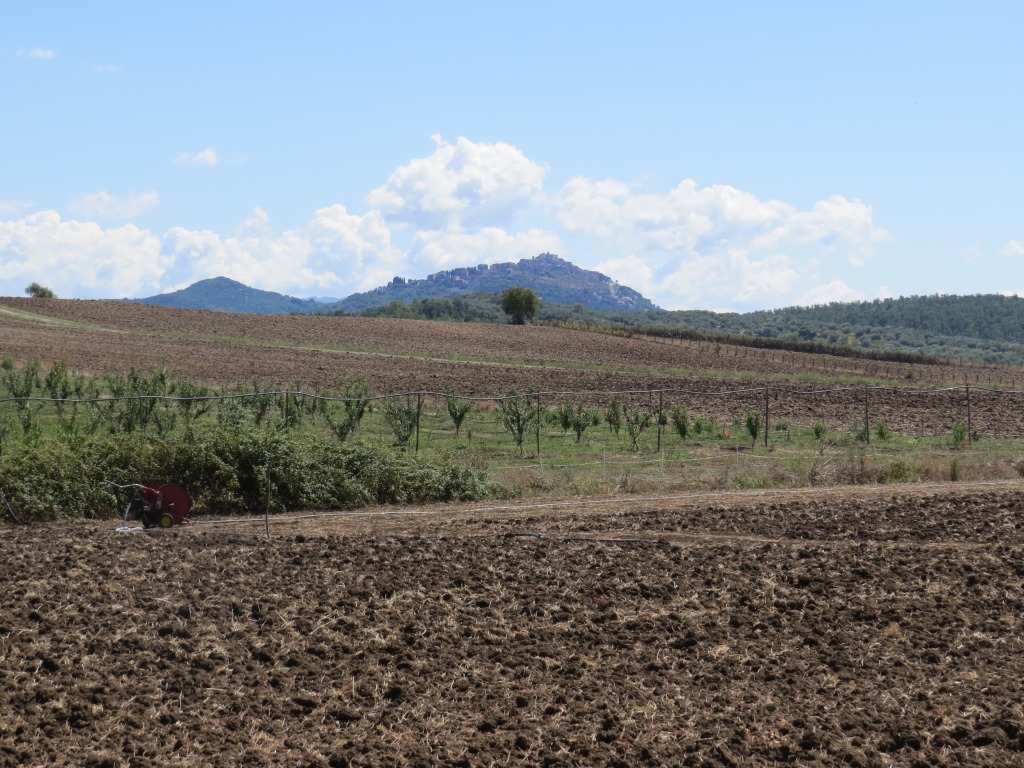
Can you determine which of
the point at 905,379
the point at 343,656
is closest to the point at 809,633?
the point at 343,656

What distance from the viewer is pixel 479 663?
9656mm

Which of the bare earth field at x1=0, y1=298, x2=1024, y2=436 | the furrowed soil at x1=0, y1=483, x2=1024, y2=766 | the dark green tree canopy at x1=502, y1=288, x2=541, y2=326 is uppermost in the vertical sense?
the dark green tree canopy at x1=502, y1=288, x2=541, y2=326

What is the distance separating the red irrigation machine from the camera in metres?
14.9

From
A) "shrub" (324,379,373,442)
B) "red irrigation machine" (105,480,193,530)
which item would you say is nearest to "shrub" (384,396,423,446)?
"shrub" (324,379,373,442)

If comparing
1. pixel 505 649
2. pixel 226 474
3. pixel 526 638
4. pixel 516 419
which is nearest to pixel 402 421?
pixel 516 419

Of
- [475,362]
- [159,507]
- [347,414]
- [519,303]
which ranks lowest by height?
[159,507]

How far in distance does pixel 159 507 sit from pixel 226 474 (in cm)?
280

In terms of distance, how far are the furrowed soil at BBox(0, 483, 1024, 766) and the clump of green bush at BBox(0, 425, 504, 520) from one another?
1.78 m

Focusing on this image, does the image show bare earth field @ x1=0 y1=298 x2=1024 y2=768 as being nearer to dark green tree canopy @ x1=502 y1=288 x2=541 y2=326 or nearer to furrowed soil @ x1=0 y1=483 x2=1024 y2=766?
furrowed soil @ x1=0 y1=483 x2=1024 y2=766

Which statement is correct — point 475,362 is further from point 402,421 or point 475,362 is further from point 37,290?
point 37,290

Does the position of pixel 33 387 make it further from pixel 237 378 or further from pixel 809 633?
pixel 809 633

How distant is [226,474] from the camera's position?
17.8 metres

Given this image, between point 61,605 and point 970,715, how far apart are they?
7.76 meters

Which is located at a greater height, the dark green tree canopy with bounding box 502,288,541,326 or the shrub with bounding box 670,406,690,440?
the dark green tree canopy with bounding box 502,288,541,326
